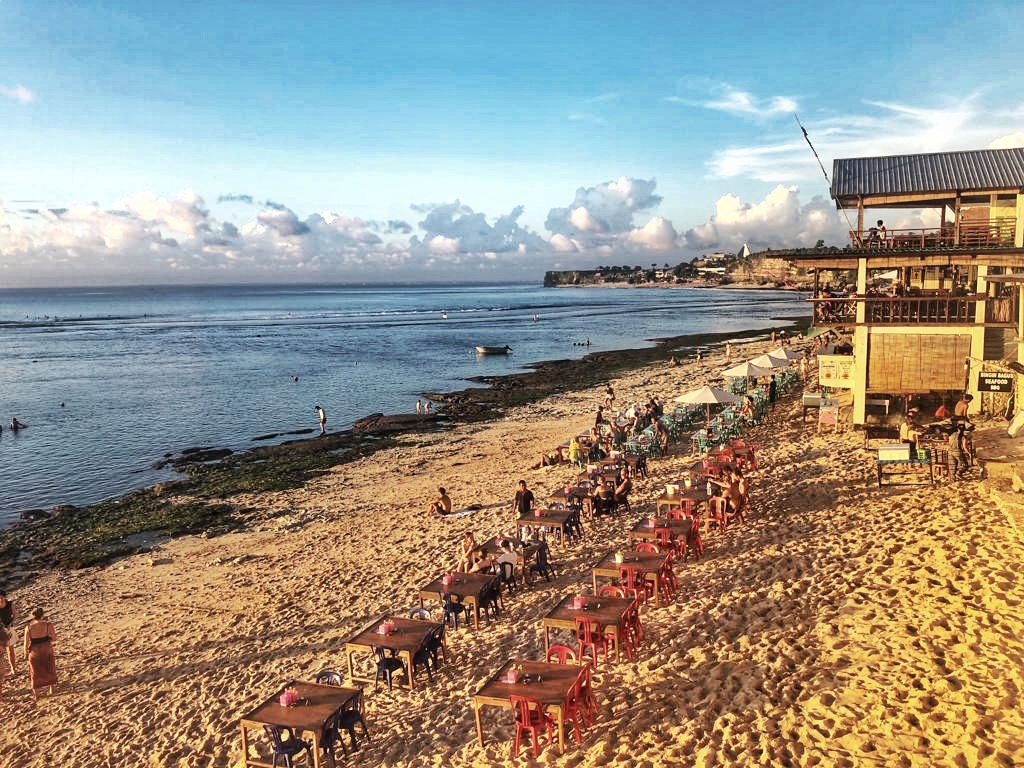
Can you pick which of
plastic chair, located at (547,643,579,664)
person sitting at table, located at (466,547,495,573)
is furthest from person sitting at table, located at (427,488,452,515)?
plastic chair, located at (547,643,579,664)

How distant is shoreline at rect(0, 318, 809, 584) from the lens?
59.4 feet

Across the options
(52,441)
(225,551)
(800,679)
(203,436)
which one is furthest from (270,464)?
(800,679)

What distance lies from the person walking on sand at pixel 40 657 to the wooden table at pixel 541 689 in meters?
7.24

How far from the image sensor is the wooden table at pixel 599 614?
827 centimetres

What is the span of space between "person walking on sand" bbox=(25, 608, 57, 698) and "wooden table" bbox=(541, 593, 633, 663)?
770 cm

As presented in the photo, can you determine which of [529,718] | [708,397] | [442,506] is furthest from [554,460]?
[529,718]

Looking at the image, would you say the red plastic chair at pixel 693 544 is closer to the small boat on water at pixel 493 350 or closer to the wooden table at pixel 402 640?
the wooden table at pixel 402 640

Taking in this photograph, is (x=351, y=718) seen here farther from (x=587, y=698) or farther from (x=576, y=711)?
(x=587, y=698)

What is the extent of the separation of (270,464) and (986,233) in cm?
2571

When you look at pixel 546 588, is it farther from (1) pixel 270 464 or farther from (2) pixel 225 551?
(1) pixel 270 464

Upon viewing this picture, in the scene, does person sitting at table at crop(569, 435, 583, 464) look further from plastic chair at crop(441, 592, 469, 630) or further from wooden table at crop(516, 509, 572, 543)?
plastic chair at crop(441, 592, 469, 630)

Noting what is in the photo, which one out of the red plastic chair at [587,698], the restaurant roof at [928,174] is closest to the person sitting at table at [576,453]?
the restaurant roof at [928,174]

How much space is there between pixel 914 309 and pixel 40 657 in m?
20.7

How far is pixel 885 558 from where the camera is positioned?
1023 cm
